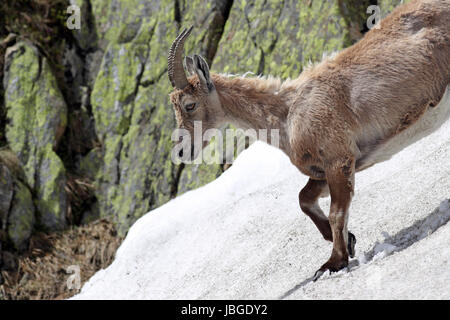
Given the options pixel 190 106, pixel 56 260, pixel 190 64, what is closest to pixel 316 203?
pixel 190 106

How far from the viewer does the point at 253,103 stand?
26.5 ft

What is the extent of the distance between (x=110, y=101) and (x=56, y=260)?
14.4 ft

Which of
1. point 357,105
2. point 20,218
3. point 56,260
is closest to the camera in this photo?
point 357,105

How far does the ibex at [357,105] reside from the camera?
287 inches

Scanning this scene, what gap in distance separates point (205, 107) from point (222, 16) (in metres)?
7.41

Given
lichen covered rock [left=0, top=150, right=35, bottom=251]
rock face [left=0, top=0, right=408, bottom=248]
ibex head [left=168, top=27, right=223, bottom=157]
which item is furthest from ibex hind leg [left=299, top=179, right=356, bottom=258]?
lichen covered rock [left=0, top=150, right=35, bottom=251]

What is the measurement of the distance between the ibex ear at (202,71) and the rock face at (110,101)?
18.5ft

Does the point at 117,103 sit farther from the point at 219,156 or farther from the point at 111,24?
the point at 219,156

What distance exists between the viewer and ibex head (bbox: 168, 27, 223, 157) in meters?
8.07

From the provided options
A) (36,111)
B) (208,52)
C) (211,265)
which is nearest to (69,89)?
(36,111)

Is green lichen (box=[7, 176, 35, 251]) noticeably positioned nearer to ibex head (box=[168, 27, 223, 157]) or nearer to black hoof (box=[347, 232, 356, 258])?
ibex head (box=[168, 27, 223, 157])

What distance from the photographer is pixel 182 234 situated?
1169cm

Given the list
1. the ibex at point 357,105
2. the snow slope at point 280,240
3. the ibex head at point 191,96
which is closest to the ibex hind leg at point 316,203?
the ibex at point 357,105

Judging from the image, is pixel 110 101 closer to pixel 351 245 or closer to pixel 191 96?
pixel 191 96
